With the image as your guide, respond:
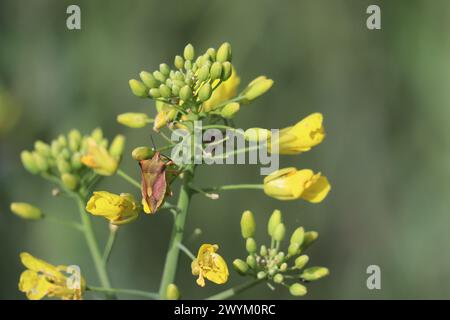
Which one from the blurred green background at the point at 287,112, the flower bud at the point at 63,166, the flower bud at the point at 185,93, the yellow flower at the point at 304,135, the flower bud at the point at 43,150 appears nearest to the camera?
the flower bud at the point at 185,93

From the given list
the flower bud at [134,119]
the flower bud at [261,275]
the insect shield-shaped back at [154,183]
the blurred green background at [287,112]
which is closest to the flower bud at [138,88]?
the flower bud at [134,119]

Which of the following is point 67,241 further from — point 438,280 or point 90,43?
point 438,280

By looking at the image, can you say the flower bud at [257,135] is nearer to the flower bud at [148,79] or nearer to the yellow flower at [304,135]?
the yellow flower at [304,135]

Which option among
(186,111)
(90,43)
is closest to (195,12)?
(90,43)

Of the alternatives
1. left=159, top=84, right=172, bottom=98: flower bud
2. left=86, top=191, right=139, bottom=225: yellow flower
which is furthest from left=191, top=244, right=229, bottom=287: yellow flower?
left=159, top=84, right=172, bottom=98: flower bud

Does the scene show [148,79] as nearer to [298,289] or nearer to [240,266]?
[240,266]
